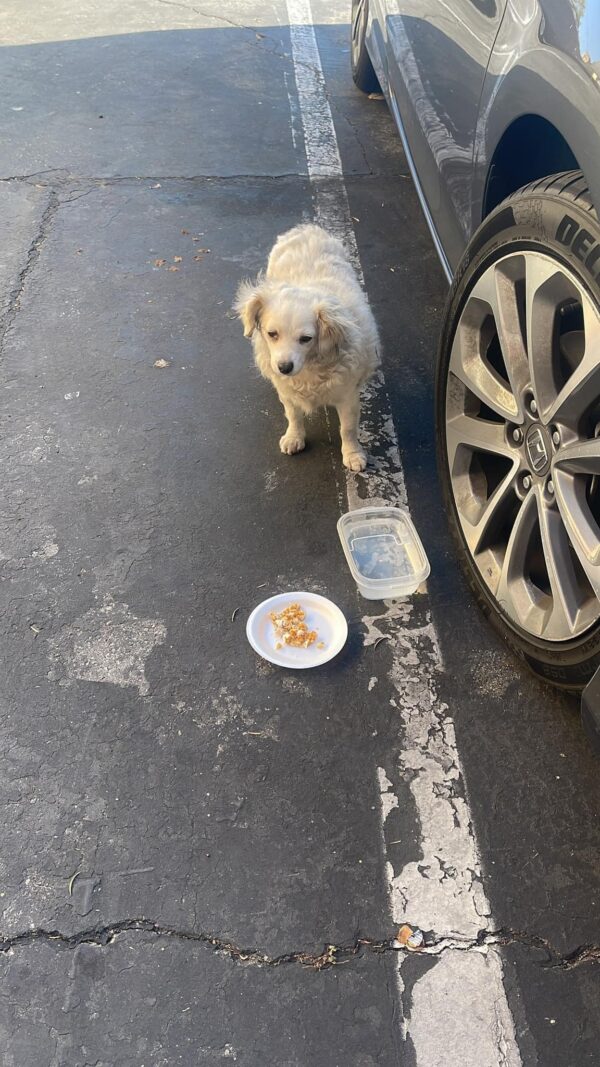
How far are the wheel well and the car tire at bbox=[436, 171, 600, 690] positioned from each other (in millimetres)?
357

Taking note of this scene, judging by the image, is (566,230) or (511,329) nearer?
(566,230)

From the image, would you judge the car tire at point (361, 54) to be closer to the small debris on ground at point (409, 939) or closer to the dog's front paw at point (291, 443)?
the dog's front paw at point (291, 443)

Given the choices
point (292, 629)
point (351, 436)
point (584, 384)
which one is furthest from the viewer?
point (351, 436)

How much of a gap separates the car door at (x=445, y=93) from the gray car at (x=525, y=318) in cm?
1

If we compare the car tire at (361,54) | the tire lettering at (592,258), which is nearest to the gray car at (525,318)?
the tire lettering at (592,258)

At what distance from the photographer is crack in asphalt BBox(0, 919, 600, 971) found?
Answer: 78.5 inches

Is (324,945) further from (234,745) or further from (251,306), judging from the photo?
(251,306)

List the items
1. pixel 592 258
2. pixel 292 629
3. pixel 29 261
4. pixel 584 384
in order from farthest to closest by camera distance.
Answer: pixel 29 261 → pixel 292 629 → pixel 584 384 → pixel 592 258

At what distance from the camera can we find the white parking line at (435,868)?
1888 millimetres

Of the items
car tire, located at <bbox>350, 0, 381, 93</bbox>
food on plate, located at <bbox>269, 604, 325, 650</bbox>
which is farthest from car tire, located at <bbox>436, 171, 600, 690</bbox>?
car tire, located at <bbox>350, 0, 381, 93</bbox>

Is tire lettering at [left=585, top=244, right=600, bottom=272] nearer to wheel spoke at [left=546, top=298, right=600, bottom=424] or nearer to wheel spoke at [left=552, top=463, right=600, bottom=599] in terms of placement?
wheel spoke at [left=546, top=298, right=600, bottom=424]

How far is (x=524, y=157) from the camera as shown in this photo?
99.7 inches

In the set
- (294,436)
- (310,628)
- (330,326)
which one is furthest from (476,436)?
(294,436)

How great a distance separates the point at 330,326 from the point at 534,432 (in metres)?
1.10
